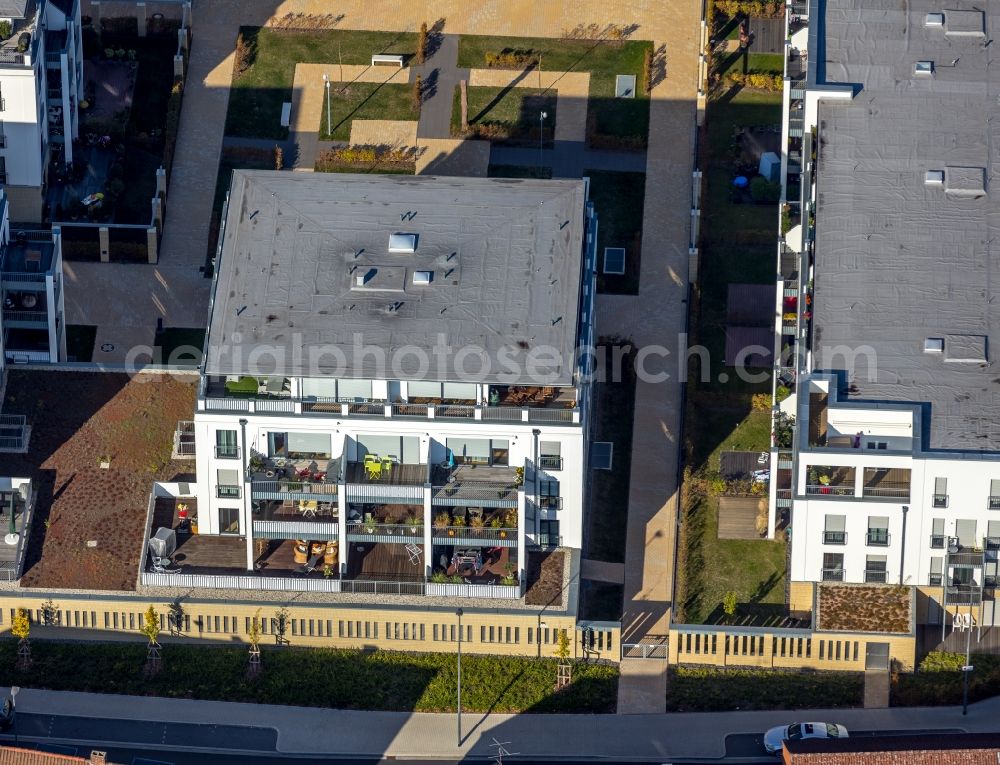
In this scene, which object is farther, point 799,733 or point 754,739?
point 754,739

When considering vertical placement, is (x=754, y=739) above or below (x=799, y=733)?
below

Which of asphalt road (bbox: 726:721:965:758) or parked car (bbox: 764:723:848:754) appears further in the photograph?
asphalt road (bbox: 726:721:965:758)

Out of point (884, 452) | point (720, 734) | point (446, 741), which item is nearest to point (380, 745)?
point (446, 741)

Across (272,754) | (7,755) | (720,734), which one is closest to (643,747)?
(720,734)

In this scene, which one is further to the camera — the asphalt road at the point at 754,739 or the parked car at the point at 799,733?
the asphalt road at the point at 754,739

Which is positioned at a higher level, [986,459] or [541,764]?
[986,459]

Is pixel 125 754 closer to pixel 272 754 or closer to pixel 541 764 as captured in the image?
pixel 272 754
